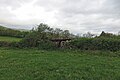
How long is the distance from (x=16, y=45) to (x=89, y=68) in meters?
15.6

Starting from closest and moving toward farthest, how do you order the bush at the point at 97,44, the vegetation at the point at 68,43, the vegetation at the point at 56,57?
the vegetation at the point at 56,57 < the bush at the point at 97,44 < the vegetation at the point at 68,43

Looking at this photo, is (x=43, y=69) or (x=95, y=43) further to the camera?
(x=95, y=43)

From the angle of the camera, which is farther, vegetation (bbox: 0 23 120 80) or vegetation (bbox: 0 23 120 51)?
vegetation (bbox: 0 23 120 51)

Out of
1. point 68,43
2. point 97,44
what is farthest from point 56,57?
point 68,43

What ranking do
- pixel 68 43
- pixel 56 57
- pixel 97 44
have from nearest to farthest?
pixel 56 57
pixel 97 44
pixel 68 43

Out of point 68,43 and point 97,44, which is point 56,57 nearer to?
point 97,44

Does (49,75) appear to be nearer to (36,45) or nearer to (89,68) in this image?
(89,68)

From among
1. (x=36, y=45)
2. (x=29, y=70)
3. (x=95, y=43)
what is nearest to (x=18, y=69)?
(x=29, y=70)

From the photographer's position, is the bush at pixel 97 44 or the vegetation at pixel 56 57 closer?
the vegetation at pixel 56 57

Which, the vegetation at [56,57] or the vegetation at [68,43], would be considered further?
the vegetation at [68,43]

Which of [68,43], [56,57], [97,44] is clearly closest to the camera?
[56,57]

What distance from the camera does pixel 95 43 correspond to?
880 inches

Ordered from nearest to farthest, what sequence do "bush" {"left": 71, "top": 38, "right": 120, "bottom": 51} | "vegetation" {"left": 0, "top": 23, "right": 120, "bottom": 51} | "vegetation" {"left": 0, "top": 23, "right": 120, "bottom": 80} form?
1. "vegetation" {"left": 0, "top": 23, "right": 120, "bottom": 80}
2. "bush" {"left": 71, "top": 38, "right": 120, "bottom": 51}
3. "vegetation" {"left": 0, "top": 23, "right": 120, "bottom": 51}

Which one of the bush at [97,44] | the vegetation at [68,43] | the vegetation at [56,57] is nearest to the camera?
the vegetation at [56,57]
